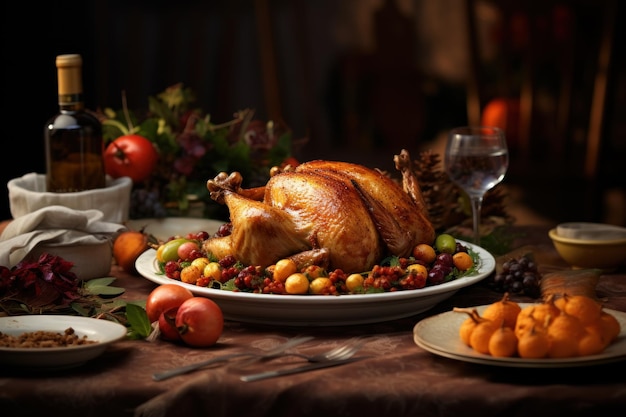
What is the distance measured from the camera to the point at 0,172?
4.21 meters

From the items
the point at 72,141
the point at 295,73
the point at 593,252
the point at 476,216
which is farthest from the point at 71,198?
the point at 295,73

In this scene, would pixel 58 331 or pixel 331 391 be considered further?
pixel 58 331

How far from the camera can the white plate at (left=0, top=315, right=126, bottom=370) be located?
155 centimetres

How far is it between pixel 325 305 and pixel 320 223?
0.23 m

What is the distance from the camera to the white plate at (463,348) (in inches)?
59.4

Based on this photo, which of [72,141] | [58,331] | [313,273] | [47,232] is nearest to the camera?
[58,331]

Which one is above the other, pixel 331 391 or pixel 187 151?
pixel 187 151

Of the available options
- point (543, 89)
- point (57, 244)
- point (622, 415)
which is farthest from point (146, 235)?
point (543, 89)

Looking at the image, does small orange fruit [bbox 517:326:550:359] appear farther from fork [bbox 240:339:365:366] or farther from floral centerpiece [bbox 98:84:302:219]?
floral centerpiece [bbox 98:84:302:219]

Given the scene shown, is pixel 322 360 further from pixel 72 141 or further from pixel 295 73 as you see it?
pixel 295 73

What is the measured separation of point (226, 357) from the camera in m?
1.63

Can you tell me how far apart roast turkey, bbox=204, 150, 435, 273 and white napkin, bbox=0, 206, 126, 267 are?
412 millimetres

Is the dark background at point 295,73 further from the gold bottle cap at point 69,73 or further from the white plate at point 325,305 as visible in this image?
the white plate at point 325,305

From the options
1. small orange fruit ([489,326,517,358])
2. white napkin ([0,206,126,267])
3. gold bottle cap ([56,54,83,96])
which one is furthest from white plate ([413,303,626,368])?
gold bottle cap ([56,54,83,96])
